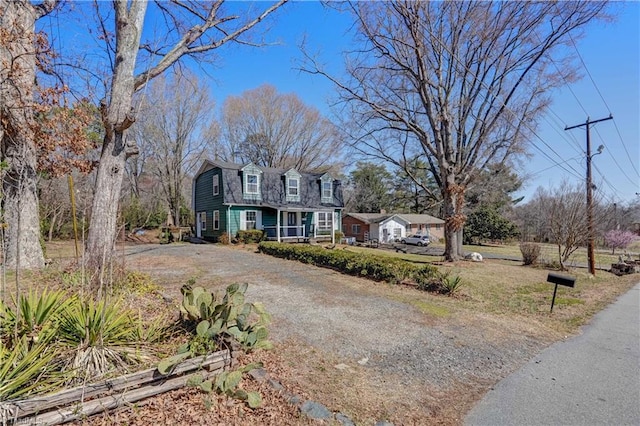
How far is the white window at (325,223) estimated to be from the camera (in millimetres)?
23744

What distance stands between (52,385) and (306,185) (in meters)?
21.5

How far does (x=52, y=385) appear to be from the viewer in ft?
7.80

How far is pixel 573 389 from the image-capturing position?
3631mm

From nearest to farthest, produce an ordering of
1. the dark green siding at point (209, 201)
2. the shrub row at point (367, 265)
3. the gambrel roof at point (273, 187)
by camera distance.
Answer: the shrub row at point (367, 265), the gambrel roof at point (273, 187), the dark green siding at point (209, 201)

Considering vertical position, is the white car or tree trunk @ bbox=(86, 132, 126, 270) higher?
tree trunk @ bbox=(86, 132, 126, 270)

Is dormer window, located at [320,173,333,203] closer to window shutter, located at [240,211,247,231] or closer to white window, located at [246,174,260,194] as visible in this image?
white window, located at [246,174,260,194]

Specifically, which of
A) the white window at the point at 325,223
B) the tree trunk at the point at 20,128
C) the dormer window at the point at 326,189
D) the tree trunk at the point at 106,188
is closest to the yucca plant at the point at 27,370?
the tree trunk at the point at 106,188

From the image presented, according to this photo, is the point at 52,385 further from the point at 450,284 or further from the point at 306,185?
the point at 306,185

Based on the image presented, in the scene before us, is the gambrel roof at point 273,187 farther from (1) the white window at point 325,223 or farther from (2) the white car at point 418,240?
(2) the white car at point 418,240

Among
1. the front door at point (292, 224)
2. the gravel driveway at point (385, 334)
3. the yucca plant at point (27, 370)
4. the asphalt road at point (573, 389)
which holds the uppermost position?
the front door at point (292, 224)

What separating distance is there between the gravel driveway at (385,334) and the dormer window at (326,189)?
15.1 metres

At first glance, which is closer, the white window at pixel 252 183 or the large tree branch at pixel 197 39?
the large tree branch at pixel 197 39

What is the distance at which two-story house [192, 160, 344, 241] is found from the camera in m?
19.9

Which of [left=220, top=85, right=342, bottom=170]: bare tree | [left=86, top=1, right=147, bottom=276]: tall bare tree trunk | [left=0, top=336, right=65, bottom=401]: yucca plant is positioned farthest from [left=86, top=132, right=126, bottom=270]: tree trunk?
[left=220, top=85, right=342, bottom=170]: bare tree
